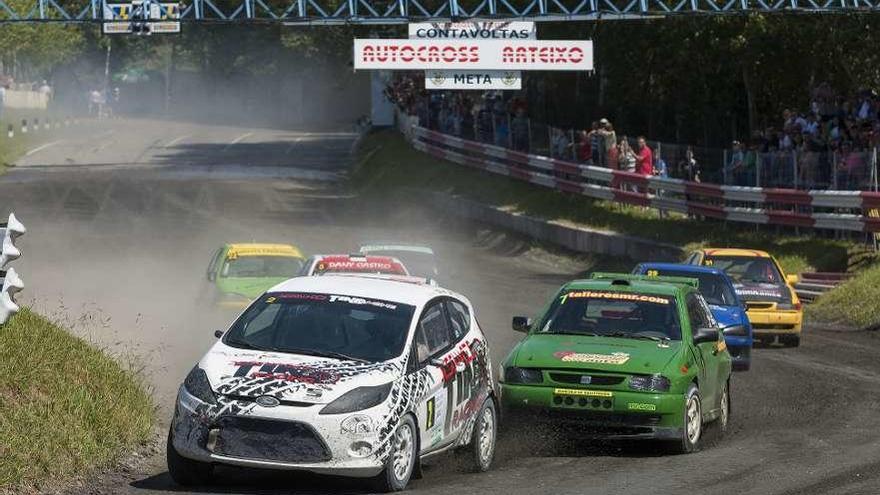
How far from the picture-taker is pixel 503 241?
113 feet

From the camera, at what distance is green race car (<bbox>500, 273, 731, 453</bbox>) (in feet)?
39.4

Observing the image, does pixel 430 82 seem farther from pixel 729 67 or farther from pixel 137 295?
pixel 137 295

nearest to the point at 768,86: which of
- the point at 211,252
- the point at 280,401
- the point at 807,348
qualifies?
the point at 211,252

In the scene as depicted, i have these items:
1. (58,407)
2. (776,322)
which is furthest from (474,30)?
(58,407)

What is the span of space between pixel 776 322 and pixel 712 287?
1.71m

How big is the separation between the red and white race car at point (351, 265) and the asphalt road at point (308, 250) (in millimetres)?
1463

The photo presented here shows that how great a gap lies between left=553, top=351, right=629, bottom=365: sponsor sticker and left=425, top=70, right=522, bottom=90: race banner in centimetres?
2456

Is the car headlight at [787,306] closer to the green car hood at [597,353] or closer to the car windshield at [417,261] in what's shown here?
the car windshield at [417,261]

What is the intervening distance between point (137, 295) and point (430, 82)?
13637 millimetres

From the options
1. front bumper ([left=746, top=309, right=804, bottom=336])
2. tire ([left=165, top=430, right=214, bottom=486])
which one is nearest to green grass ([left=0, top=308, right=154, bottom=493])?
tire ([left=165, top=430, right=214, bottom=486])

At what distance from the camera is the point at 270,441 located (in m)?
9.80

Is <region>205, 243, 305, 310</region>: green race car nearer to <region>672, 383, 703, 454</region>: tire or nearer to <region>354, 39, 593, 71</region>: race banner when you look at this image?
<region>672, 383, 703, 454</region>: tire

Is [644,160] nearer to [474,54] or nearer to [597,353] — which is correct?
[474,54]

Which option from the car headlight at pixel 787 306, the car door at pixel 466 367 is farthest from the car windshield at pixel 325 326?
the car headlight at pixel 787 306
